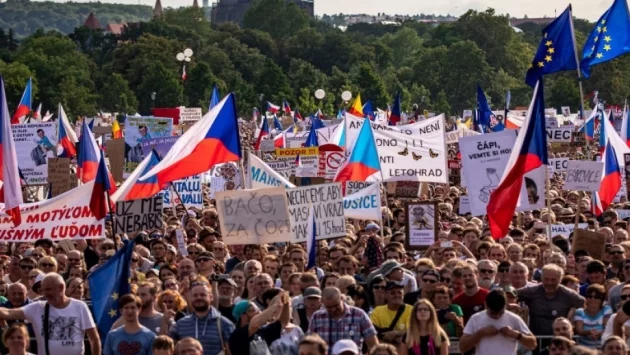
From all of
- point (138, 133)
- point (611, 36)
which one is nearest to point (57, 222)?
point (611, 36)

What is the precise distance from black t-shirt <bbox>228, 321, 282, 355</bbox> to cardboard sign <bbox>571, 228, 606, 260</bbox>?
5098 millimetres

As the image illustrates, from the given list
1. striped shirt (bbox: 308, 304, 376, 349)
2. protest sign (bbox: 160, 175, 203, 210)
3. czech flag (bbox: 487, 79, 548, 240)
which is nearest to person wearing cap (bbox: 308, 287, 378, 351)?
striped shirt (bbox: 308, 304, 376, 349)

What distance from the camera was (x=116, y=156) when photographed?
28750 millimetres

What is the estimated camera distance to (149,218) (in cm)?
1748

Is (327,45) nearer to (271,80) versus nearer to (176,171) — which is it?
(271,80)

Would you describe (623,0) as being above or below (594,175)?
above

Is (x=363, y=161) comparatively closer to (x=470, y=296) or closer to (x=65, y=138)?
(x=470, y=296)

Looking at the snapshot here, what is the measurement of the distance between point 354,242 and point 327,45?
129 meters

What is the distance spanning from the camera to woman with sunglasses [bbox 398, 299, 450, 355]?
11.3 metres

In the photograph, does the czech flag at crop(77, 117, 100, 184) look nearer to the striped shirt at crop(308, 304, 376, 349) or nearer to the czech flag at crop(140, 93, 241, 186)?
the czech flag at crop(140, 93, 241, 186)

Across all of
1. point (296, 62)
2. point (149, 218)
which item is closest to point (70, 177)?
point (149, 218)

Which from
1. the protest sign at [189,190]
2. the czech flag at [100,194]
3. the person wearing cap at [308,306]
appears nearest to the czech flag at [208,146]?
the czech flag at [100,194]

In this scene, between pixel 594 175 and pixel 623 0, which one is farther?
pixel 623 0

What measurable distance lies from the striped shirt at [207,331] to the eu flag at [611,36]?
1086cm
